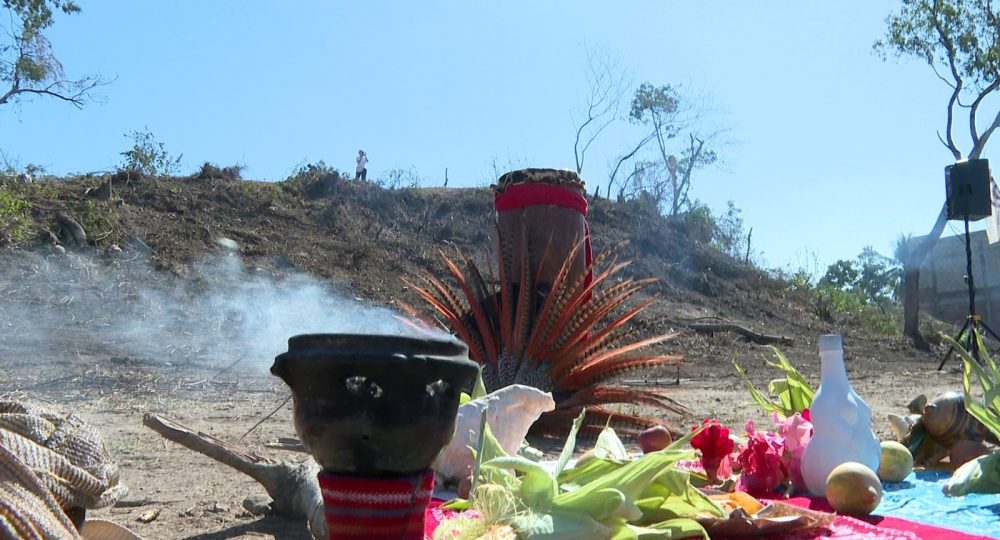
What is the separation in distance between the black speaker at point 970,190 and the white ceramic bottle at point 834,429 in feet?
22.4

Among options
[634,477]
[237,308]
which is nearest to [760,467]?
[634,477]

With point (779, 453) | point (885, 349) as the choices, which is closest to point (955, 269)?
point (885, 349)

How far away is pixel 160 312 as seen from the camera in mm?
10352

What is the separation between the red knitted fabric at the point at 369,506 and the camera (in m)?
1.40

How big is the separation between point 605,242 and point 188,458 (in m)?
14.4

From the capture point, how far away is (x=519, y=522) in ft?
5.74

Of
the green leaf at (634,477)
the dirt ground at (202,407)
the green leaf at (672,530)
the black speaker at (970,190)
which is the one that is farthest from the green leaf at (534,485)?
the black speaker at (970,190)

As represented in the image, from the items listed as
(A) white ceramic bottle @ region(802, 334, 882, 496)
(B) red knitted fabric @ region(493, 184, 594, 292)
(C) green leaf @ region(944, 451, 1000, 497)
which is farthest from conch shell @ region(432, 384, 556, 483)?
(B) red knitted fabric @ region(493, 184, 594, 292)

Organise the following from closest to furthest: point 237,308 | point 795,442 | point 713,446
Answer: point 713,446 < point 795,442 < point 237,308

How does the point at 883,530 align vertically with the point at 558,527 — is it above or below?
below

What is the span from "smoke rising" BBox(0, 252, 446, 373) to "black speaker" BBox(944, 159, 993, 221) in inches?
230

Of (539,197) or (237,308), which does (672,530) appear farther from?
(237,308)

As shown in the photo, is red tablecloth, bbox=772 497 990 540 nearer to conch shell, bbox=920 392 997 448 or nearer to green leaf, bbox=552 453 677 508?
green leaf, bbox=552 453 677 508

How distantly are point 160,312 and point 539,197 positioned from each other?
6882 mm
